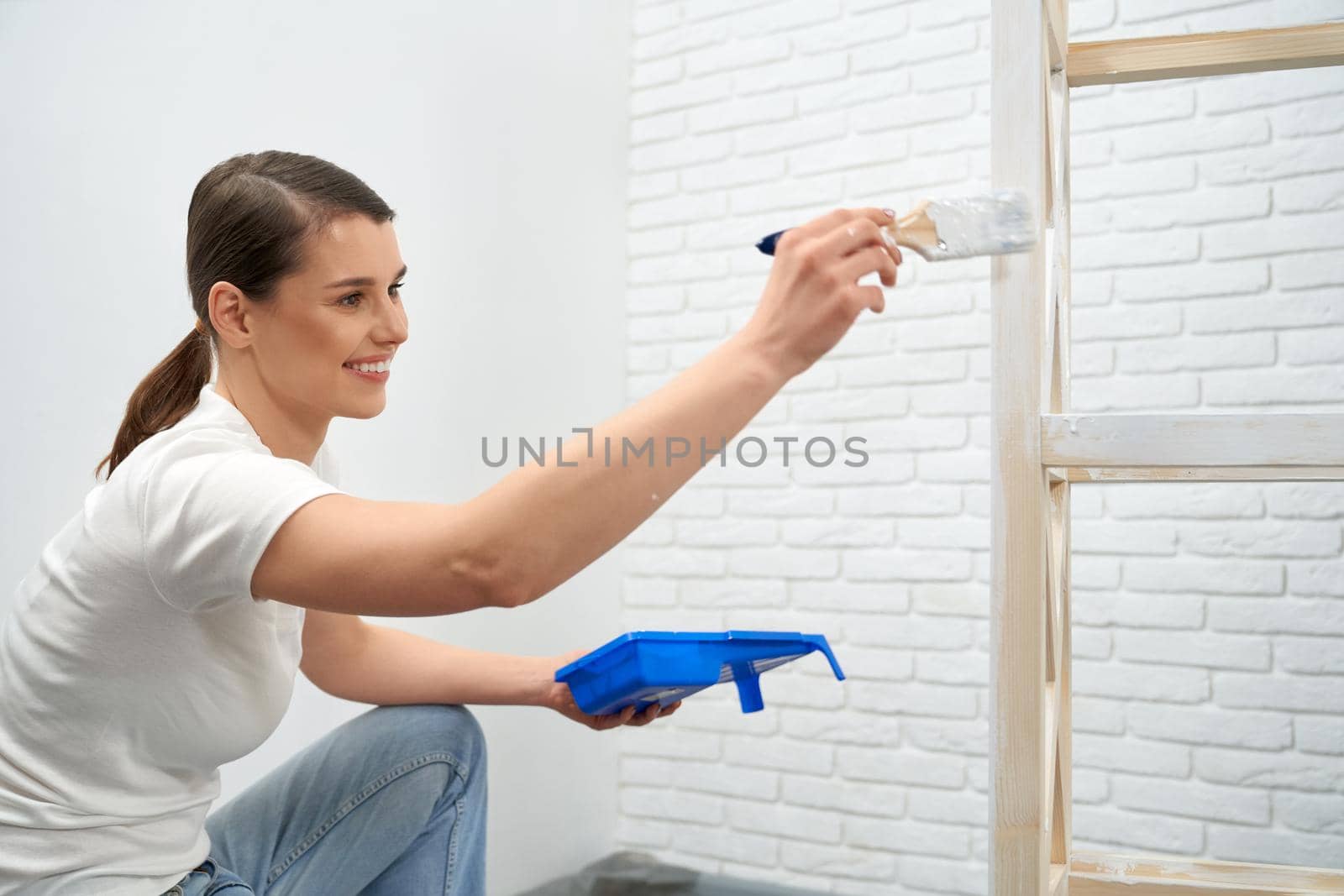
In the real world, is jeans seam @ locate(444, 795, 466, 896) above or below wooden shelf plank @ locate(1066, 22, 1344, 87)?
below

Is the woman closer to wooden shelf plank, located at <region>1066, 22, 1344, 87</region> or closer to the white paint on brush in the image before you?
the white paint on brush

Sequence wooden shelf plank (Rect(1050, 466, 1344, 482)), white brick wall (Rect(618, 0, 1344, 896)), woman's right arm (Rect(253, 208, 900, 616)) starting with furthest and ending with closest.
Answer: white brick wall (Rect(618, 0, 1344, 896)) < wooden shelf plank (Rect(1050, 466, 1344, 482)) < woman's right arm (Rect(253, 208, 900, 616))

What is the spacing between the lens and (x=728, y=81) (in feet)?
8.59

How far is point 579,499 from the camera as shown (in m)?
0.74

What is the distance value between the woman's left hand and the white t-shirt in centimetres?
32

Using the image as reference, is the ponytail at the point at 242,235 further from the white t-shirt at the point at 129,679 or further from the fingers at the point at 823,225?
the fingers at the point at 823,225

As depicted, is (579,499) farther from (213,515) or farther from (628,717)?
(628,717)

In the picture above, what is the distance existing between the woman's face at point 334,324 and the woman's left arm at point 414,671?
0.29m

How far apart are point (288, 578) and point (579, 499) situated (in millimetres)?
221

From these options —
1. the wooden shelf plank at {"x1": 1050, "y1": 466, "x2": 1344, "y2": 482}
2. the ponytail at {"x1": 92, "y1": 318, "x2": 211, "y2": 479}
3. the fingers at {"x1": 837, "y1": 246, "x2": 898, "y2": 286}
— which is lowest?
the wooden shelf plank at {"x1": 1050, "y1": 466, "x2": 1344, "y2": 482}

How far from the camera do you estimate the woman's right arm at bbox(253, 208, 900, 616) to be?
29.4 inches

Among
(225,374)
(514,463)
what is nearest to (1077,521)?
(514,463)

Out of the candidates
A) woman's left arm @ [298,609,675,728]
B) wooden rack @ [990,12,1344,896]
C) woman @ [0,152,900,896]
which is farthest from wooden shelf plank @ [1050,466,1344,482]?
woman's left arm @ [298,609,675,728]

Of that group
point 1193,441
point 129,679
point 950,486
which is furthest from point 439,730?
point 950,486
